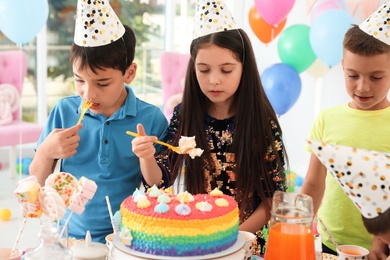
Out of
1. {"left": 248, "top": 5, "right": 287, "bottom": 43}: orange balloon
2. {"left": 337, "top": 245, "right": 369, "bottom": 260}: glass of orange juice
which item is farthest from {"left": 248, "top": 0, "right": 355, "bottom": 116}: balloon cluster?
{"left": 337, "top": 245, "right": 369, "bottom": 260}: glass of orange juice

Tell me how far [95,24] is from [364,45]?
745 millimetres

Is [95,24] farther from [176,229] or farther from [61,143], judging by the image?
[176,229]

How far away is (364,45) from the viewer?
4.83 ft

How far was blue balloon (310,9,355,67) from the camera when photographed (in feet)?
10.9

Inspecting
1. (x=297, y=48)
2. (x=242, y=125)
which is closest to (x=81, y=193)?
(x=242, y=125)

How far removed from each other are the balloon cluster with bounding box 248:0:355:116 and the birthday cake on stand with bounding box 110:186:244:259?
2544 millimetres

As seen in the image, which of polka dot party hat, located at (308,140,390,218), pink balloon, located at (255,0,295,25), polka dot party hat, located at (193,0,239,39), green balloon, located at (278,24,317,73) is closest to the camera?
polka dot party hat, located at (308,140,390,218)

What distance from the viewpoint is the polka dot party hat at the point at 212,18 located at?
5.03 ft

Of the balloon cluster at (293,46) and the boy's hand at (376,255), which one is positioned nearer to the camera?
the boy's hand at (376,255)

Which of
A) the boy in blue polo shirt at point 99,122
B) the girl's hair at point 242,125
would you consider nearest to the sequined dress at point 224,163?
the girl's hair at point 242,125

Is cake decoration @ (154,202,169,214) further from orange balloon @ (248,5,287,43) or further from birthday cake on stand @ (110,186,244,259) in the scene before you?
orange balloon @ (248,5,287,43)

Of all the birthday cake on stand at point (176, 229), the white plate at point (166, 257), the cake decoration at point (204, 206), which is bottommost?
the white plate at point (166, 257)

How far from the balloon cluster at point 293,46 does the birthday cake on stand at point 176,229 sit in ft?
8.35

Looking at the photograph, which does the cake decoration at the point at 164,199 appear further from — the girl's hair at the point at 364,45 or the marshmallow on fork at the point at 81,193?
the girl's hair at the point at 364,45
